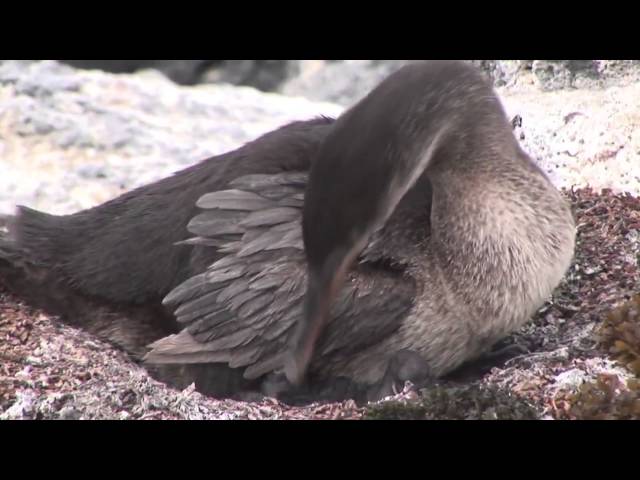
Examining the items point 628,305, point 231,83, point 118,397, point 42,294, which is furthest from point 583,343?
point 231,83

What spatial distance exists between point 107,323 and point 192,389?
98cm

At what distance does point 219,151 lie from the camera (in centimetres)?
859

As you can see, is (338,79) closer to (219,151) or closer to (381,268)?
(219,151)

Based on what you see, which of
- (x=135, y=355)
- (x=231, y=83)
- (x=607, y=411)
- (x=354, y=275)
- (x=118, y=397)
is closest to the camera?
(x=607, y=411)

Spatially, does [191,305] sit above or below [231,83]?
above

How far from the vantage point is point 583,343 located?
5504 millimetres

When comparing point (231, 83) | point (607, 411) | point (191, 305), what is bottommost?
point (231, 83)

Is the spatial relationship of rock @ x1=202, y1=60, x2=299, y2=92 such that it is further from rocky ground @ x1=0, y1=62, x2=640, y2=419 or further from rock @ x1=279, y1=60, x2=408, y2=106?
rocky ground @ x1=0, y1=62, x2=640, y2=419

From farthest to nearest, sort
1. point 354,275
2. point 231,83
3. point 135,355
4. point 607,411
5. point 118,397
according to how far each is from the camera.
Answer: point 231,83 < point 135,355 < point 354,275 < point 118,397 < point 607,411

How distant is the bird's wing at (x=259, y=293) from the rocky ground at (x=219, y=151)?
1.08 ft

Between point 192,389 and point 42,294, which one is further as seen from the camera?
point 42,294

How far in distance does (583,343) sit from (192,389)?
2008mm

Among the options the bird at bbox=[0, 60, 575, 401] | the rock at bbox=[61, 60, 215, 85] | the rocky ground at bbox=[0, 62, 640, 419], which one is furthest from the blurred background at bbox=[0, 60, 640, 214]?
the bird at bbox=[0, 60, 575, 401]

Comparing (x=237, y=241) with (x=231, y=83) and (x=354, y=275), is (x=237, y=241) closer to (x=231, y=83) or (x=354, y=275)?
(x=354, y=275)
